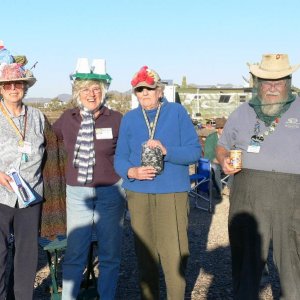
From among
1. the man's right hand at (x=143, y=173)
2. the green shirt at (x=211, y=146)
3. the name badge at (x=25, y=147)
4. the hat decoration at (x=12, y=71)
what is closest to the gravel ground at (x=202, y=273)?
the man's right hand at (x=143, y=173)

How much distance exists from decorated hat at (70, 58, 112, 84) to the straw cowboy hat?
41.7 inches

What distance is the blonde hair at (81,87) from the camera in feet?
10.8

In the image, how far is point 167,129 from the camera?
125 inches

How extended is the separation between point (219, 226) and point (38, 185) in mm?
4280

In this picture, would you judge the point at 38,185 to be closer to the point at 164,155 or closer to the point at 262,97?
the point at 164,155

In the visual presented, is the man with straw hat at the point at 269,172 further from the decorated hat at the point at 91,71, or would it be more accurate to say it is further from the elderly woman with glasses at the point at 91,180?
the decorated hat at the point at 91,71

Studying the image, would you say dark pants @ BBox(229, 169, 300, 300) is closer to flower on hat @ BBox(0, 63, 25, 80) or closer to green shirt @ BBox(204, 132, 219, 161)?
flower on hat @ BBox(0, 63, 25, 80)

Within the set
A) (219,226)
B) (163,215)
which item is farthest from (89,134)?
(219,226)

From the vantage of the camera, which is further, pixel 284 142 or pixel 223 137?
pixel 223 137

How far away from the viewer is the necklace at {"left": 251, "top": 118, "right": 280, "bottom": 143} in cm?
290

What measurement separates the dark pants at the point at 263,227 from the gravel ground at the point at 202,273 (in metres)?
1.06

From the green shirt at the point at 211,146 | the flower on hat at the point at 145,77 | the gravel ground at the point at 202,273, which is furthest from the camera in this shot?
the green shirt at the point at 211,146

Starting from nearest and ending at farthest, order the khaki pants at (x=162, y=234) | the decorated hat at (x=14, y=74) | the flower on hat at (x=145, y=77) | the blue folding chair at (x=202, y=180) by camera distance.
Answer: the decorated hat at (x=14, y=74)
the flower on hat at (x=145, y=77)
the khaki pants at (x=162, y=234)
the blue folding chair at (x=202, y=180)

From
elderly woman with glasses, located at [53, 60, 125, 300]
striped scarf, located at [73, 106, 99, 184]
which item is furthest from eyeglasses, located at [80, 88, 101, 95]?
striped scarf, located at [73, 106, 99, 184]
